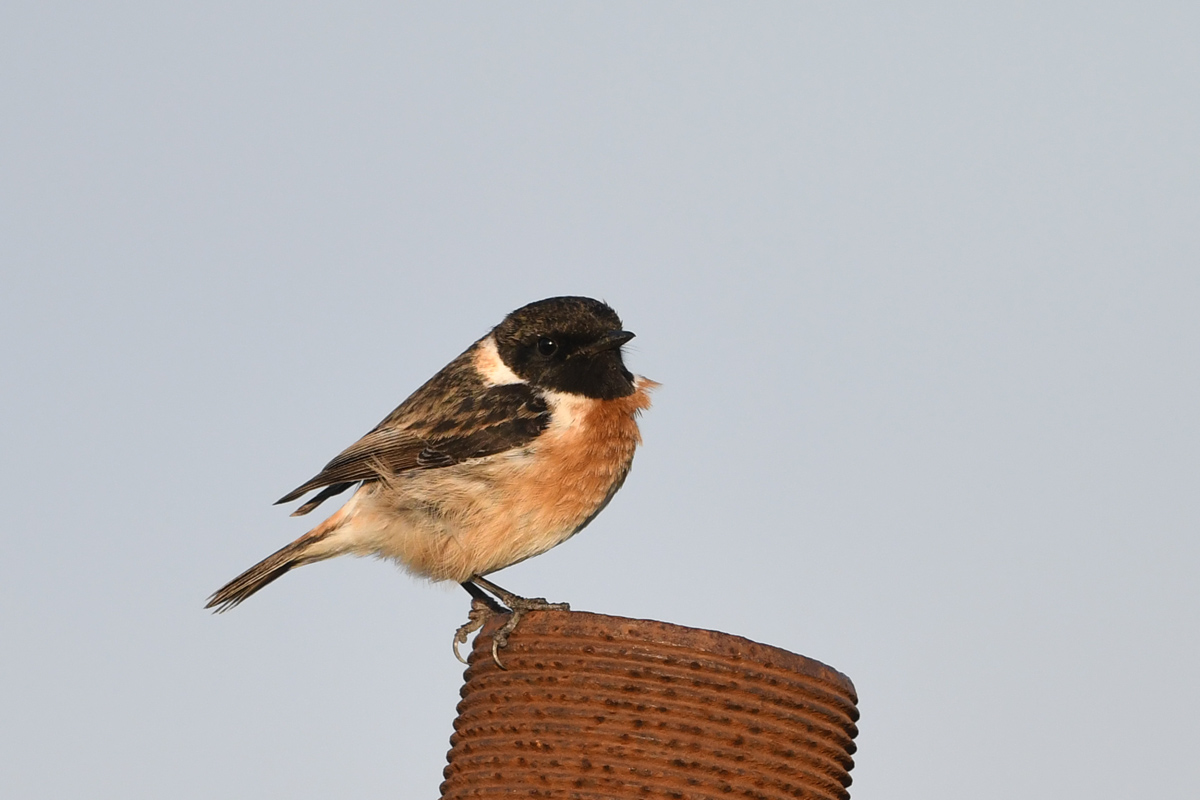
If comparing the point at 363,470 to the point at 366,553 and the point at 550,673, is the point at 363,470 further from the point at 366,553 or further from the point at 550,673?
the point at 550,673

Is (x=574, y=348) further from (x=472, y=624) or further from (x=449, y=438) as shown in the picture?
(x=472, y=624)

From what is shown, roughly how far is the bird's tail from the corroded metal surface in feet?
12.2

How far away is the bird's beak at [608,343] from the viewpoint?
23.2 feet

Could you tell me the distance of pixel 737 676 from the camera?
322 cm

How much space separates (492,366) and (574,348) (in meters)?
0.56

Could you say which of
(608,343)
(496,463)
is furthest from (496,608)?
(608,343)

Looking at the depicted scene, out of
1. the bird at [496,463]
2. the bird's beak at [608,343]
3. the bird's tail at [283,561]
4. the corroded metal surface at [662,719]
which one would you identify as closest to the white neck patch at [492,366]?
the bird at [496,463]

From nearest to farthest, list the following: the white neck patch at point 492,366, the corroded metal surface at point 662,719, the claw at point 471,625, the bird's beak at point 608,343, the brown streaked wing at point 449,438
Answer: the corroded metal surface at point 662,719, the claw at point 471,625, the brown streaked wing at point 449,438, the bird's beak at point 608,343, the white neck patch at point 492,366

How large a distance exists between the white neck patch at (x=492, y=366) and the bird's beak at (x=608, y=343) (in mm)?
379

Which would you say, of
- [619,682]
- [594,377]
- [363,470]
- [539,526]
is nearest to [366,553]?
[363,470]

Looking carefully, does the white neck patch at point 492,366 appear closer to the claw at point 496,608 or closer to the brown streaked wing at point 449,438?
the brown streaked wing at point 449,438

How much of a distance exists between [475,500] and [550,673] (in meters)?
3.41

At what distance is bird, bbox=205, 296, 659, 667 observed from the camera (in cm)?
671

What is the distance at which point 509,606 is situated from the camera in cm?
638
